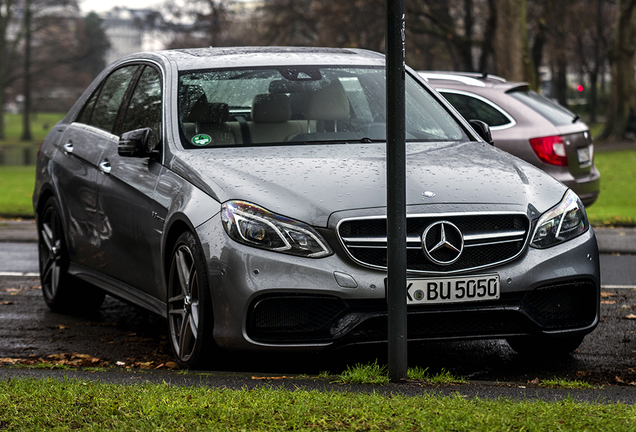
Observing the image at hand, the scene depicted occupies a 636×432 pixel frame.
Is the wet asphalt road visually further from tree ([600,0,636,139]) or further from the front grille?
tree ([600,0,636,139])

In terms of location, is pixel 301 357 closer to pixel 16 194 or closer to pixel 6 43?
pixel 16 194

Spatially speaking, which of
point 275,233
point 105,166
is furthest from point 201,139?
point 275,233

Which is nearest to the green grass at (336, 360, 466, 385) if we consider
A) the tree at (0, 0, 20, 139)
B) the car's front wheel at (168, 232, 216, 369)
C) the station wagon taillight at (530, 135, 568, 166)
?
the car's front wheel at (168, 232, 216, 369)

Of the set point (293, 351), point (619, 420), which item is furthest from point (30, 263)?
point (619, 420)

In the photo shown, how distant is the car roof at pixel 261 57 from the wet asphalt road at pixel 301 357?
1.77 m

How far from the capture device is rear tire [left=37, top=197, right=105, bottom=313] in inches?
282

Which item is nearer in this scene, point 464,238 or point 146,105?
point 464,238

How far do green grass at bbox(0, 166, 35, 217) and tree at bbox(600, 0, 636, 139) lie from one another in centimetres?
2096

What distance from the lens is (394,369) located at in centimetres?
450

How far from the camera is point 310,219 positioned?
4.70 metres

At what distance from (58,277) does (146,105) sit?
1620mm

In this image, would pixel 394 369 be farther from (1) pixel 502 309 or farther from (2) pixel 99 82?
(2) pixel 99 82

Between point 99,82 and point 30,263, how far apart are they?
3186 millimetres

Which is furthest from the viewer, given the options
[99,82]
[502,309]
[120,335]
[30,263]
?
[30,263]
